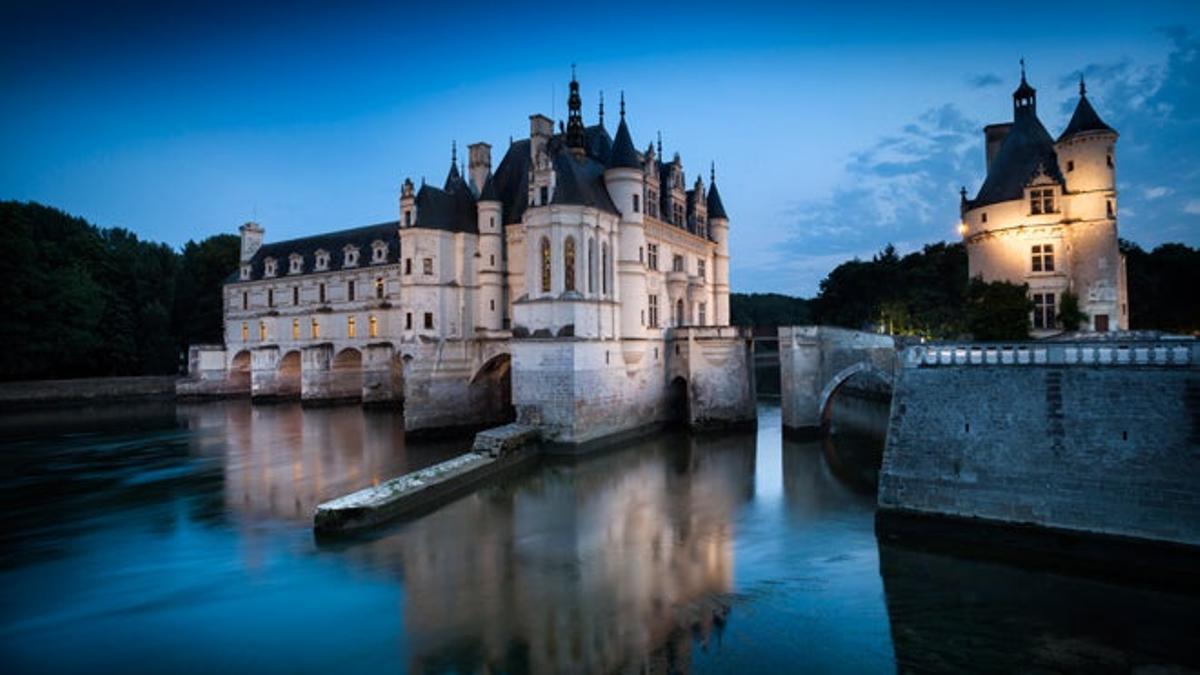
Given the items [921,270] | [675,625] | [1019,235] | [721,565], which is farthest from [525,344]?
[921,270]

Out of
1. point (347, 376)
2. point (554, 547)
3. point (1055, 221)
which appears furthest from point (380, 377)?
point (1055, 221)

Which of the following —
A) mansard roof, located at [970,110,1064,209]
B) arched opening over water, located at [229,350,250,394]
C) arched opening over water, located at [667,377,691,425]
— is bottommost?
arched opening over water, located at [667,377,691,425]

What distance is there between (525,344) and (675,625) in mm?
15249

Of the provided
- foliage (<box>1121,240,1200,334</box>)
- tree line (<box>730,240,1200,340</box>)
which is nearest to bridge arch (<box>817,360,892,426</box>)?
tree line (<box>730,240,1200,340</box>)

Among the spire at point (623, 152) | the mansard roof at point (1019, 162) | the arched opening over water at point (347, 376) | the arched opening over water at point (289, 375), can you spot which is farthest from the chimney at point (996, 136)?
the arched opening over water at point (289, 375)

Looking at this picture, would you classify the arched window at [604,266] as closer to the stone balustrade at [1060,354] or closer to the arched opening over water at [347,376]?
the stone balustrade at [1060,354]

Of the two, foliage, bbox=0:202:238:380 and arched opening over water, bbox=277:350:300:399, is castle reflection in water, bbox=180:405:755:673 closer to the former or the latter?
arched opening over water, bbox=277:350:300:399

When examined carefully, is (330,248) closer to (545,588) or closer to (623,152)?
(623,152)

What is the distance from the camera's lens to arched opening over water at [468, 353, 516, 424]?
29172mm

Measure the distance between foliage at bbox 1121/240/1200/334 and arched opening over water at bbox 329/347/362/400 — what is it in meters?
48.6

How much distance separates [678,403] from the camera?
30094mm

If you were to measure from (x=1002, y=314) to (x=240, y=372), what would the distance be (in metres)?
51.8

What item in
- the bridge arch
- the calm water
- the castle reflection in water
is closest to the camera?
the calm water

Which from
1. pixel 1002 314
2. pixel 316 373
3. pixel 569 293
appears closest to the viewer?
pixel 1002 314
